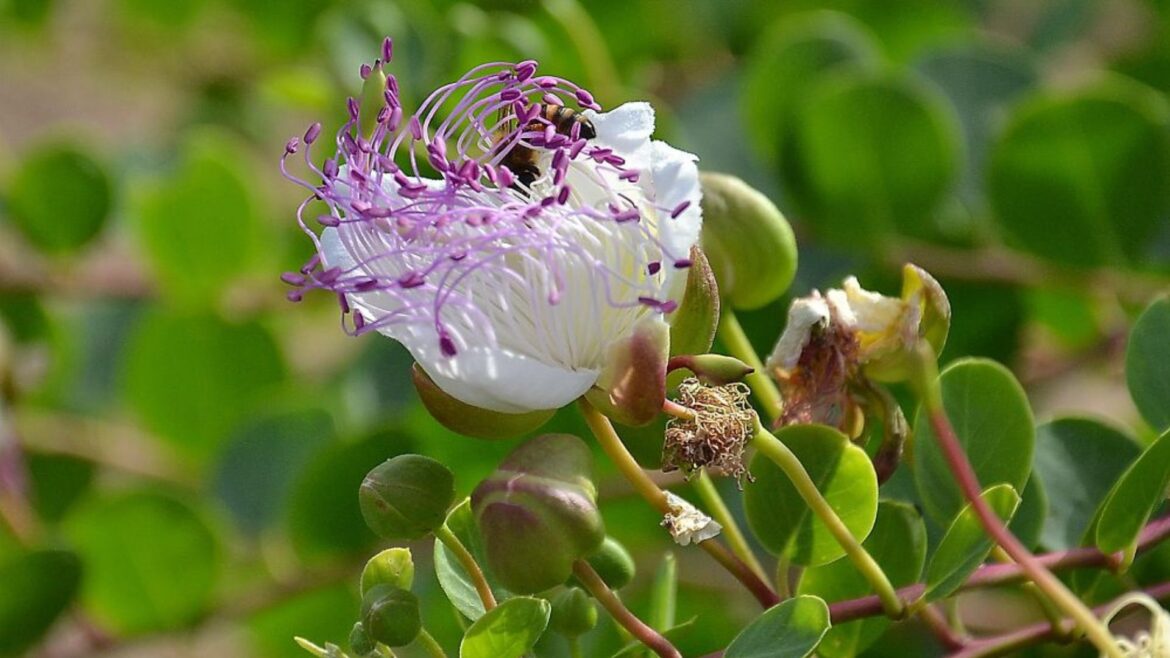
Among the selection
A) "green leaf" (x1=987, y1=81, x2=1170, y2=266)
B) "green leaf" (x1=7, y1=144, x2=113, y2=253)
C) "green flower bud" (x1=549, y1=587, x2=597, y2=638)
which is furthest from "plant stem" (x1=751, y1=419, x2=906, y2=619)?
"green leaf" (x1=7, y1=144, x2=113, y2=253)

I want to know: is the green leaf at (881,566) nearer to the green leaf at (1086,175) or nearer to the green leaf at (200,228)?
the green leaf at (1086,175)

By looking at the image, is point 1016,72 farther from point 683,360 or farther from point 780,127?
point 683,360

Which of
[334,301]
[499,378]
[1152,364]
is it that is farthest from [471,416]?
[334,301]

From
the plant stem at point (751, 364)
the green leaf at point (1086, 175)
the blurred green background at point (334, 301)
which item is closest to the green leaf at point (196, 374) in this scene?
the blurred green background at point (334, 301)

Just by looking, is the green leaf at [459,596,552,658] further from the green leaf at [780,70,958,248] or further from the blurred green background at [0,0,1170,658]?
the green leaf at [780,70,958,248]

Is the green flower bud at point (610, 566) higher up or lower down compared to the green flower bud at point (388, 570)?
lower down

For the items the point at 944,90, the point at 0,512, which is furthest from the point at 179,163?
the point at 944,90

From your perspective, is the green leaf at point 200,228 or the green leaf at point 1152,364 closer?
the green leaf at point 1152,364

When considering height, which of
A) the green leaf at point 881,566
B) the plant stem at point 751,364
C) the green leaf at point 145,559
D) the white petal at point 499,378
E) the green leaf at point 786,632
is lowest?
the green leaf at point 145,559
